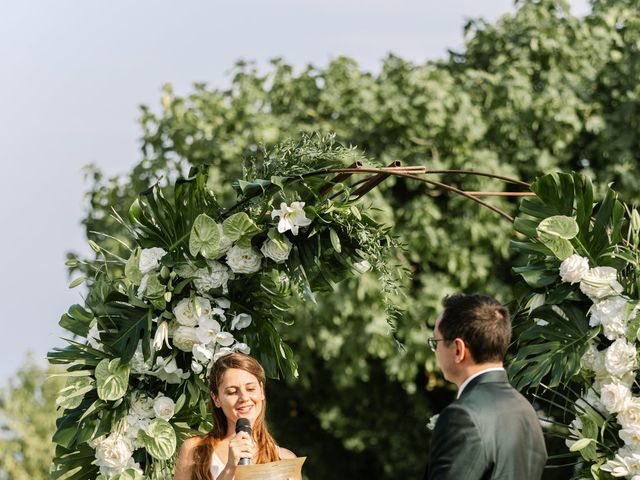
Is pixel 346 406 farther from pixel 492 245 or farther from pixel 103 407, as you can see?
pixel 103 407

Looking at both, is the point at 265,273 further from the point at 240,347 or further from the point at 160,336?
the point at 160,336

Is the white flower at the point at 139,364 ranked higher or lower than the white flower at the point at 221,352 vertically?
higher

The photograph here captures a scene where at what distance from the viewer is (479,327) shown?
3504mm

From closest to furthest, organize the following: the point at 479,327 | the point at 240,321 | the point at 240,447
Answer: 1. the point at 479,327
2. the point at 240,447
3. the point at 240,321

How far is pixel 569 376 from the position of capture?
5090 millimetres

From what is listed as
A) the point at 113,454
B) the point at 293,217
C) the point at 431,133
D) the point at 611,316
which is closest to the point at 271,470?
the point at 113,454

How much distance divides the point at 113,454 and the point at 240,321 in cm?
85

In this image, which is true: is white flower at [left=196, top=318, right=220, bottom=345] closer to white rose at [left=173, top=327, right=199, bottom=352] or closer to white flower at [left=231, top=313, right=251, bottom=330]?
white rose at [left=173, top=327, right=199, bottom=352]

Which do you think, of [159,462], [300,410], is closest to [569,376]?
[159,462]

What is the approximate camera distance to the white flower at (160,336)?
17.1 ft

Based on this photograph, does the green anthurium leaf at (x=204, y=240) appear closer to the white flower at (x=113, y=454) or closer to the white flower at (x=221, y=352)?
the white flower at (x=221, y=352)

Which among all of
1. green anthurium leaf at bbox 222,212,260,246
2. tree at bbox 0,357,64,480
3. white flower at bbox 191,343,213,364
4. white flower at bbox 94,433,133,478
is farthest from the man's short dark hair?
tree at bbox 0,357,64,480

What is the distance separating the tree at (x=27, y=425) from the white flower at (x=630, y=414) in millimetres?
14518

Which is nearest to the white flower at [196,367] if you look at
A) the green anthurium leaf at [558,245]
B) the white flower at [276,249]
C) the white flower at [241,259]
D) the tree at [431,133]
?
the white flower at [241,259]
